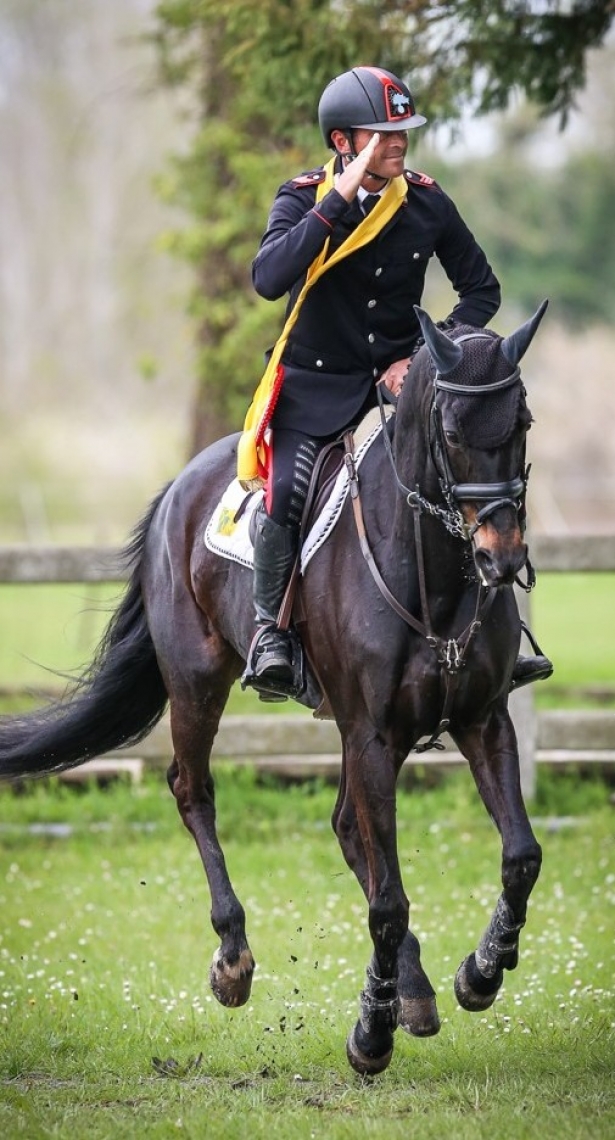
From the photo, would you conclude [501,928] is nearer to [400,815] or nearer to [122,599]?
[122,599]

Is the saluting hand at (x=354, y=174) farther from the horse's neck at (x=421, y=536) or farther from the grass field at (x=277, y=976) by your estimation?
the grass field at (x=277, y=976)

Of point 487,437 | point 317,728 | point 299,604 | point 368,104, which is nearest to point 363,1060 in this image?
point 299,604

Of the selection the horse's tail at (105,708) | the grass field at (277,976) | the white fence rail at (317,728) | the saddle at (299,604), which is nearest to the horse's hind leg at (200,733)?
the horse's tail at (105,708)

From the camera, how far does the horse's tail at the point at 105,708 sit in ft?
23.2

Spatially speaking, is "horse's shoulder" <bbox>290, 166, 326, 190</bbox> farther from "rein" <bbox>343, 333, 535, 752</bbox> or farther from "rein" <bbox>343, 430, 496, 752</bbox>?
"rein" <bbox>343, 430, 496, 752</bbox>

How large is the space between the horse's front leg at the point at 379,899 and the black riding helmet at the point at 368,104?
2166 mm

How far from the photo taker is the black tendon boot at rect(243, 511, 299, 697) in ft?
18.4

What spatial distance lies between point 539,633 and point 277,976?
1515 cm

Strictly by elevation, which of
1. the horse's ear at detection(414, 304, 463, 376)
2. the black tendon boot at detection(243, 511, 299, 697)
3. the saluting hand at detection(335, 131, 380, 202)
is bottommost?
the black tendon boot at detection(243, 511, 299, 697)

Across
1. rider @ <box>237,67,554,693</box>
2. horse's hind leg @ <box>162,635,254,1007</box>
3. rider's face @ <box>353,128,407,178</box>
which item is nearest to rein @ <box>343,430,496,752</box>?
rider @ <box>237,67,554,693</box>

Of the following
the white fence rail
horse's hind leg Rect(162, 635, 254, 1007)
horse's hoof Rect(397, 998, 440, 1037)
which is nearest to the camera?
horse's hoof Rect(397, 998, 440, 1037)

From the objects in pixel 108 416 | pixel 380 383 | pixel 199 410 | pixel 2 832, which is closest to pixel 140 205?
pixel 108 416

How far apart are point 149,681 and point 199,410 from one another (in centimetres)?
784

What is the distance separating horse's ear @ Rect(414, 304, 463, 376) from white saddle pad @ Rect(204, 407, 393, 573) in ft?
2.77
